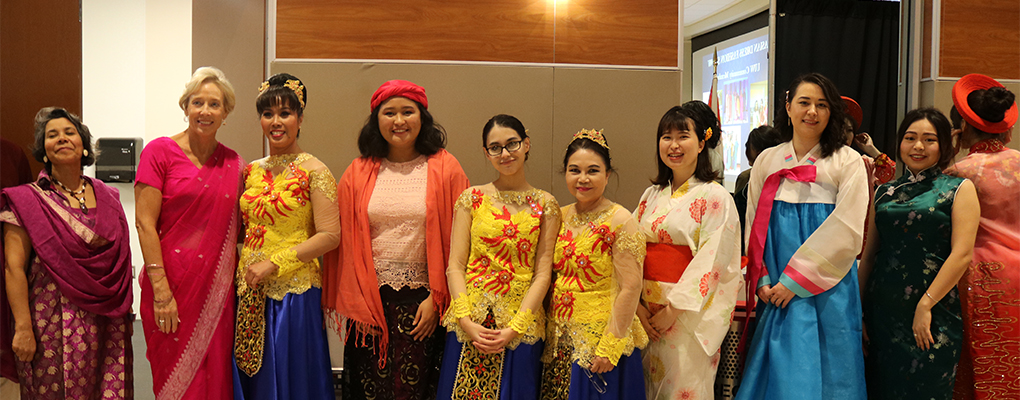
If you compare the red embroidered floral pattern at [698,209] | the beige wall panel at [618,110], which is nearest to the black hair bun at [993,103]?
the red embroidered floral pattern at [698,209]

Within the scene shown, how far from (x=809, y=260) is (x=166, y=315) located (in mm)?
2399

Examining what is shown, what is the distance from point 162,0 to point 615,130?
4.13 metres

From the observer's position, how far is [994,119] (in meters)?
2.55

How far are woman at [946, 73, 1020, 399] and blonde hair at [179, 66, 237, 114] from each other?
2.95 meters

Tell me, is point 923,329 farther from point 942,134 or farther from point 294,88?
point 294,88

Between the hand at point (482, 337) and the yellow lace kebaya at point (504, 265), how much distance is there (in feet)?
0.12

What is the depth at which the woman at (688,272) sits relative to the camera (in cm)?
226

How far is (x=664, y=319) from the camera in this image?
2295mm

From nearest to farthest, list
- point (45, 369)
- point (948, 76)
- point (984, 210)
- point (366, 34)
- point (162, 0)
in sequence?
point (45, 369), point (984, 210), point (366, 34), point (948, 76), point (162, 0)

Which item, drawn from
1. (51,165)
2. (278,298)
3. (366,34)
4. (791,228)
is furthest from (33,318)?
(791,228)

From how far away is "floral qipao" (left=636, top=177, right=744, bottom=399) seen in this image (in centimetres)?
225

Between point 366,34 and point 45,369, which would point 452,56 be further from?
point 45,369

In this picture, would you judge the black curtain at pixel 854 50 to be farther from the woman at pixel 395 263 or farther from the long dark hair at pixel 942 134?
the woman at pixel 395 263

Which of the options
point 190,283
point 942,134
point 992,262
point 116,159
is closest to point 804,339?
point 992,262
